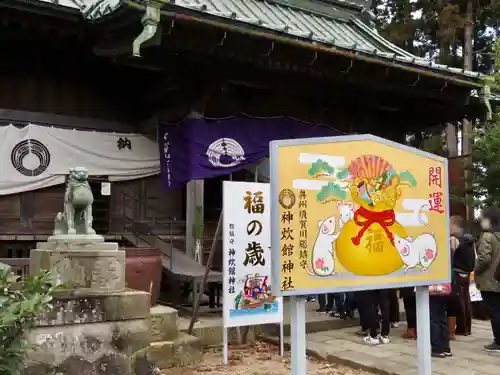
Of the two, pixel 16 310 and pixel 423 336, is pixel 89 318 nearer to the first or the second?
pixel 16 310

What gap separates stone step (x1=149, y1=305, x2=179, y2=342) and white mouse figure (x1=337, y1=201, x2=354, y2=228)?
2.69m

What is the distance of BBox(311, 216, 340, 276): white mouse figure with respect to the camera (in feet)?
13.7

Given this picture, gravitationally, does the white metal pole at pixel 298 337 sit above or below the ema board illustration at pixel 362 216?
below

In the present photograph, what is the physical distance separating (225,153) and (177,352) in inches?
132

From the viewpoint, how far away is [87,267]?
4973 mm

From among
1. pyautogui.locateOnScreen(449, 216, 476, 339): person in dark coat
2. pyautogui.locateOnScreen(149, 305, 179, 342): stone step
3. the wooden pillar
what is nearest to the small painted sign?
pyautogui.locateOnScreen(149, 305, 179, 342): stone step

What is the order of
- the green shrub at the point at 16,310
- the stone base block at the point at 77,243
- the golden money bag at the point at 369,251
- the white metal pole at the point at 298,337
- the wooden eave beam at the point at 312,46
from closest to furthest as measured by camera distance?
1. the green shrub at the point at 16,310
2. the white metal pole at the point at 298,337
3. the golden money bag at the point at 369,251
4. the stone base block at the point at 77,243
5. the wooden eave beam at the point at 312,46

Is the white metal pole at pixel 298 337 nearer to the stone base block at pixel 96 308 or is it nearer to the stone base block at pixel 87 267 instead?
the stone base block at pixel 96 308

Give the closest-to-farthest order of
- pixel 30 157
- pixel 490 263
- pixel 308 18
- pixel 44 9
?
pixel 44 9
pixel 490 263
pixel 30 157
pixel 308 18

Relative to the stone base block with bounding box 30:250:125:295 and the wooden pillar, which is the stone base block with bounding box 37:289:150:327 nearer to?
the stone base block with bounding box 30:250:125:295

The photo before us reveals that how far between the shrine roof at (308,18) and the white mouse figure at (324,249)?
11.4 feet

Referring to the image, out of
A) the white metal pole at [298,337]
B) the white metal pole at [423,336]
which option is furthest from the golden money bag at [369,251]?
the white metal pole at [423,336]

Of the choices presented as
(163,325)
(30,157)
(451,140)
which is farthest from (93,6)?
(451,140)

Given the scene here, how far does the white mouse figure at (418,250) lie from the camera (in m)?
4.73
